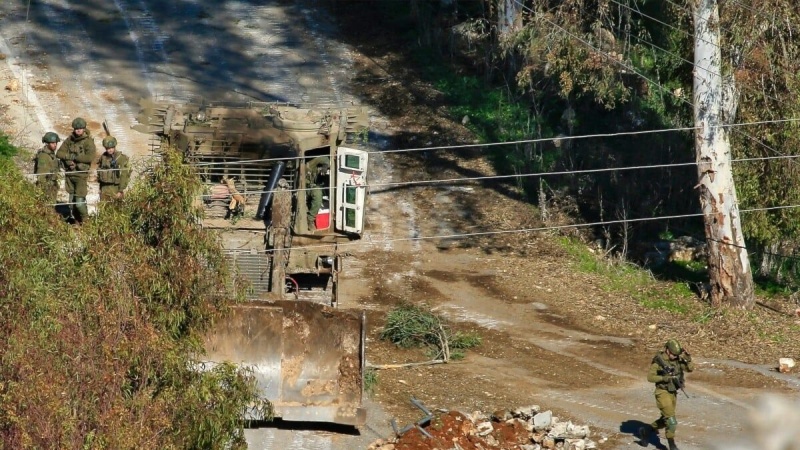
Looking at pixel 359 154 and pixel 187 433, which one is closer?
pixel 187 433

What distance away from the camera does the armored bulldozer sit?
14266 millimetres

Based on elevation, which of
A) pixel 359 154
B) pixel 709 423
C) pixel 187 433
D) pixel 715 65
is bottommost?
pixel 709 423

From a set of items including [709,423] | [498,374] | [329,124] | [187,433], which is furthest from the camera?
[329,124]

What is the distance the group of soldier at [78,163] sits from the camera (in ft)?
58.7

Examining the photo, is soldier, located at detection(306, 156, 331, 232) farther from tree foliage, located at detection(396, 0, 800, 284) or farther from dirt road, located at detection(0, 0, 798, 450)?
tree foliage, located at detection(396, 0, 800, 284)

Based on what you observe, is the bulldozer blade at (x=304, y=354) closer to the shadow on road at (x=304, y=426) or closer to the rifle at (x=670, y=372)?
the shadow on road at (x=304, y=426)

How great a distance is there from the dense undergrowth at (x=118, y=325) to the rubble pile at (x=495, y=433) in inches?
170

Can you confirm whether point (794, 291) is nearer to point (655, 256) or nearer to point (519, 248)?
point (655, 256)

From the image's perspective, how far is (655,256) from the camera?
2306 centimetres

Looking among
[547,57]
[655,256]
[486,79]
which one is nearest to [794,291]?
[655,256]

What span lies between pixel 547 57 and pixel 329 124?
436cm

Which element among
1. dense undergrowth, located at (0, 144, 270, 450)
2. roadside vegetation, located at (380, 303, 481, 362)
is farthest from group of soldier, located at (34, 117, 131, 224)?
dense undergrowth, located at (0, 144, 270, 450)

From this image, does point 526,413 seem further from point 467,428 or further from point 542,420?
point 467,428

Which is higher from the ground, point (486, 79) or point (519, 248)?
point (486, 79)
